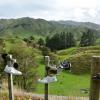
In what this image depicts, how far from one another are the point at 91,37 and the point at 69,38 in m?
8.52

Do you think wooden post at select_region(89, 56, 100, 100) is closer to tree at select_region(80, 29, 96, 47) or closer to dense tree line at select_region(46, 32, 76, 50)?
dense tree line at select_region(46, 32, 76, 50)

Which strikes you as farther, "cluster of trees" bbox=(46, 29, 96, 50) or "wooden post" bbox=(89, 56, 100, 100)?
"cluster of trees" bbox=(46, 29, 96, 50)

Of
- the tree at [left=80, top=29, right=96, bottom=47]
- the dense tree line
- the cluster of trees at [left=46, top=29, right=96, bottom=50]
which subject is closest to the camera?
the dense tree line

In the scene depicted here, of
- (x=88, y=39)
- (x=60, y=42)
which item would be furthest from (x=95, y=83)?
(x=88, y=39)

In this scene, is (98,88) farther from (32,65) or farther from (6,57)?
(32,65)

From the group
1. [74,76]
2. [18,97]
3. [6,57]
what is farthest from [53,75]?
[74,76]

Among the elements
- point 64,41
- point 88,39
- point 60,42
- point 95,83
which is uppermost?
point 95,83

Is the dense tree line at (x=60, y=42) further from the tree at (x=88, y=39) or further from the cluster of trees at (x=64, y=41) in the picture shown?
the tree at (x=88, y=39)

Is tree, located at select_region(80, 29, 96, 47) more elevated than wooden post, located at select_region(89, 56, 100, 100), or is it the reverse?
wooden post, located at select_region(89, 56, 100, 100)

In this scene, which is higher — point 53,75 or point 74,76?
point 53,75

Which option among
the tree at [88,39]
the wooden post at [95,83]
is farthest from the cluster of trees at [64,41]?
the wooden post at [95,83]

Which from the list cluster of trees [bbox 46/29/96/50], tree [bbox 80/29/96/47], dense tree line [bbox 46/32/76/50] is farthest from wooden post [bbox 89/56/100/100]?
tree [bbox 80/29/96/47]

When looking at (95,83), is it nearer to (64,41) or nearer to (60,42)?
(60,42)

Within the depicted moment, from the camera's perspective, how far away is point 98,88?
13.2ft
